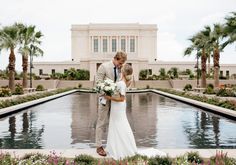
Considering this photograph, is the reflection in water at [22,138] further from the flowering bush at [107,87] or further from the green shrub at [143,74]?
the green shrub at [143,74]

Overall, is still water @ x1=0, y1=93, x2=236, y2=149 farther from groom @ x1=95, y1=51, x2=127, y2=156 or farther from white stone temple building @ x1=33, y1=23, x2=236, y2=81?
white stone temple building @ x1=33, y1=23, x2=236, y2=81

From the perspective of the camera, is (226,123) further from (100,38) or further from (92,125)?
(100,38)

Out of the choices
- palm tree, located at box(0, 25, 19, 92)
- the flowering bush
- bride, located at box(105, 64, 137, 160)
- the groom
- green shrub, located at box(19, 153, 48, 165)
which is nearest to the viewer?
green shrub, located at box(19, 153, 48, 165)

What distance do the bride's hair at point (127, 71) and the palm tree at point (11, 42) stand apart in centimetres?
2745

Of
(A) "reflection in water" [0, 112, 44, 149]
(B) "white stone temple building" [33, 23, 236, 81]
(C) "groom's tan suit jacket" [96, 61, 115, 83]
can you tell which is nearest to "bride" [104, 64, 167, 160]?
(C) "groom's tan suit jacket" [96, 61, 115, 83]

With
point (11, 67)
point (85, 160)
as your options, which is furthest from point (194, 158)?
point (11, 67)

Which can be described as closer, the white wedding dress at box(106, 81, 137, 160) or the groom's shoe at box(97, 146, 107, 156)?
the white wedding dress at box(106, 81, 137, 160)

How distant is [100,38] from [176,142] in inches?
2450

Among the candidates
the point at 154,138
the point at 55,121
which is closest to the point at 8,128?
the point at 55,121

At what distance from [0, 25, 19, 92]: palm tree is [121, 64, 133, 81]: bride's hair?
1081 inches

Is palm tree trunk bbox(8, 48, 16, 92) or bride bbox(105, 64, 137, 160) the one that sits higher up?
palm tree trunk bbox(8, 48, 16, 92)

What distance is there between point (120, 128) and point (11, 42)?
27.8 metres

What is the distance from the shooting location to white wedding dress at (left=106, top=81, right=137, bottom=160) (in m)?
6.34

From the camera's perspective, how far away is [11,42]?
32.4 meters
